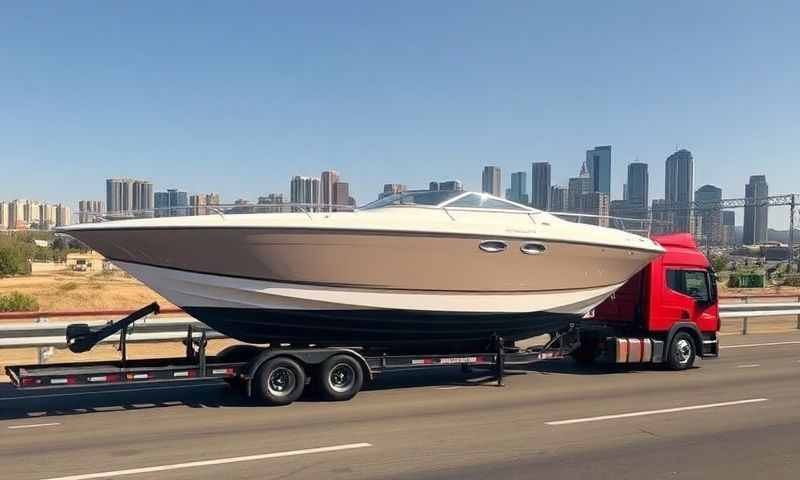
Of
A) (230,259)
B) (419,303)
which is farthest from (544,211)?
(230,259)

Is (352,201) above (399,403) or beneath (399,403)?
above

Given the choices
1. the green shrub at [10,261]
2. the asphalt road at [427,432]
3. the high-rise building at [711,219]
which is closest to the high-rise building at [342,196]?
the asphalt road at [427,432]

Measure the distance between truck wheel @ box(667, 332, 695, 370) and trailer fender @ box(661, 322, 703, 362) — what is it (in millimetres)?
74

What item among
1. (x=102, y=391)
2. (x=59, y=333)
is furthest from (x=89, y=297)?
(x=102, y=391)

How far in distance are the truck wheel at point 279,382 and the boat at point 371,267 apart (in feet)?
1.67

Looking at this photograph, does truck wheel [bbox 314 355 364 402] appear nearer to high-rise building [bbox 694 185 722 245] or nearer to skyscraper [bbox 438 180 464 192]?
skyscraper [bbox 438 180 464 192]

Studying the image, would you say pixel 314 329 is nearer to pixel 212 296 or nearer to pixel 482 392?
pixel 212 296

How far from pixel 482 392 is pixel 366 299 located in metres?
2.43

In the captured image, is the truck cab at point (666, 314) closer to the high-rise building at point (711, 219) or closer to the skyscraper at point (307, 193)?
the skyscraper at point (307, 193)

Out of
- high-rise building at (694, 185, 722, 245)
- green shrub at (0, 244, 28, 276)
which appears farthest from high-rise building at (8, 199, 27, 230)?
high-rise building at (694, 185, 722, 245)

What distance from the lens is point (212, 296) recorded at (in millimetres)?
9320

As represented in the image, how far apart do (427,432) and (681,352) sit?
6.87 meters

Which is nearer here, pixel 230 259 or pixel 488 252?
pixel 230 259

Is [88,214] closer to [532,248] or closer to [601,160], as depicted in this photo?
[532,248]
